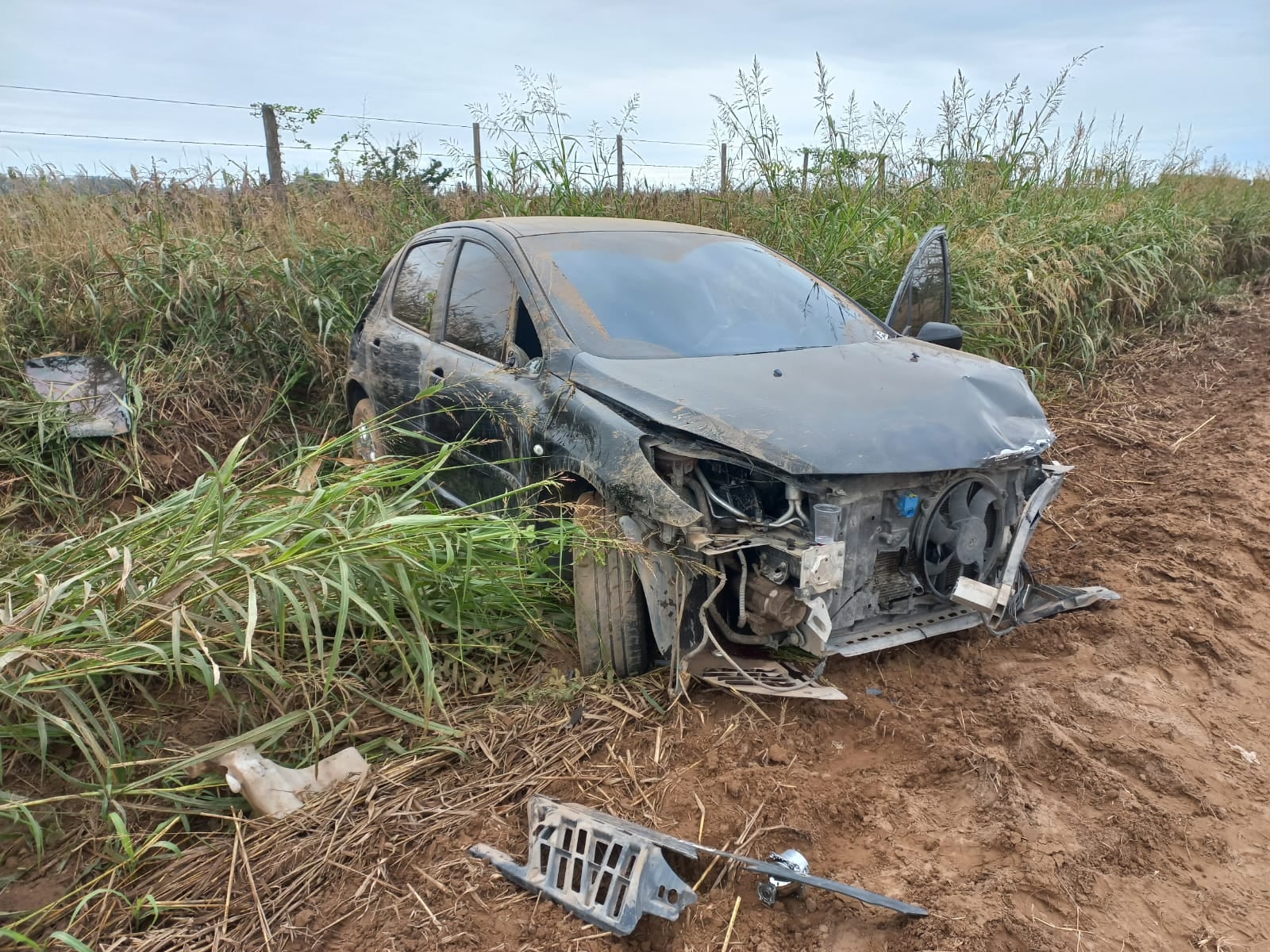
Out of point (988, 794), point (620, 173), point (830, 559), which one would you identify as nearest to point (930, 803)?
point (988, 794)

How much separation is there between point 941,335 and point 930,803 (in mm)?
2131

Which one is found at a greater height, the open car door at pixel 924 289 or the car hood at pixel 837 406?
the open car door at pixel 924 289

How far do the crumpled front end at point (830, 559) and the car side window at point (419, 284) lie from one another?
6.02ft

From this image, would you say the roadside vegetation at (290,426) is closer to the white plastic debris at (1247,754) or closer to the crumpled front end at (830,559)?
the crumpled front end at (830,559)

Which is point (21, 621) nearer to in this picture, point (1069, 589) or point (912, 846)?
point (912, 846)

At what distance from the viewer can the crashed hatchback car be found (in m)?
2.45

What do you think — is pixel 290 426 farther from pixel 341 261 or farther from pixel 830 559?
pixel 830 559

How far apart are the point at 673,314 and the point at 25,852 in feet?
8.46

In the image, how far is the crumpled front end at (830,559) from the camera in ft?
7.95

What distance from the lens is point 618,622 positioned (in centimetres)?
266

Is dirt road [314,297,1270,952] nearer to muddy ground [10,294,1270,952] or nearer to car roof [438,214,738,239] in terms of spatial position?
muddy ground [10,294,1270,952]

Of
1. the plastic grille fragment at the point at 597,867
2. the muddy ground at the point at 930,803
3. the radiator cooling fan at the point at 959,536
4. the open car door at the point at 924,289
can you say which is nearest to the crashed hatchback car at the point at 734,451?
the radiator cooling fan at the point at 959,536

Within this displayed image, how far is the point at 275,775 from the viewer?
225cm

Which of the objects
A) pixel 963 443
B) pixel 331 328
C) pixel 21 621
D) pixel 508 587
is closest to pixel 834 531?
pixel 963 443
